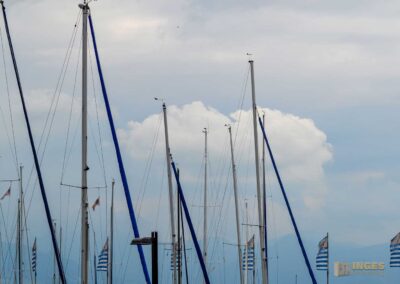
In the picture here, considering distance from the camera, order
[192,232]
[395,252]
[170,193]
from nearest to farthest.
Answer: [192,232]
[170,193]
[395,252]

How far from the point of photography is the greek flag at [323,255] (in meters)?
78.0

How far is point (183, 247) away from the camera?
64625mm

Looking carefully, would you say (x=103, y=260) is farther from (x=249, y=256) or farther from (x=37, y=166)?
(x=37, y=166)

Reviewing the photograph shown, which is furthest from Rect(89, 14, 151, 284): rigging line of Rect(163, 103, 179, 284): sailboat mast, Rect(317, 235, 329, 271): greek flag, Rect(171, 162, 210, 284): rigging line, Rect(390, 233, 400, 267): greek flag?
Rect(317, 235, 329, 271): greek flag

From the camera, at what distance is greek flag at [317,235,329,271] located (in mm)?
77981

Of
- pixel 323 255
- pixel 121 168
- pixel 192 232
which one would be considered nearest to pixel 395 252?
pixel 323 255

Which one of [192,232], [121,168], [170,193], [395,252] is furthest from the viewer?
[395,252]

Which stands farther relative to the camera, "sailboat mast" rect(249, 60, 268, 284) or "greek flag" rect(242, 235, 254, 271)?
"greek flag" rect(242, 235, 254, 271)

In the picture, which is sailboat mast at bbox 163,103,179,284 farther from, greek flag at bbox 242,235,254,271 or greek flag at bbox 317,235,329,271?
greek flag at bbox 242,235,254,271

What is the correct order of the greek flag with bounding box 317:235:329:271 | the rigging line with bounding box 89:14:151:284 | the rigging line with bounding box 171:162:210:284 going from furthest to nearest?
the greek flag with bounding box 317:235:329:271 < the rigging line with bounding box 171:162:210:284 < the rigging line with bounding box 89:14:151:284

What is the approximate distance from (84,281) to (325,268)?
34.9 meters

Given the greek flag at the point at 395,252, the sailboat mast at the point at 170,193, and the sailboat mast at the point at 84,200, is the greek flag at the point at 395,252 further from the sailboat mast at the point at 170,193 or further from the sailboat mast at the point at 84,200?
the sailboat mast at the point at 84,200

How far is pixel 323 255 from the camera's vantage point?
78500mm

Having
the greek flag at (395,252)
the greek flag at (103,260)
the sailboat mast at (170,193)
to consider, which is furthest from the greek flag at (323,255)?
the sailboat mast at (170,193)
